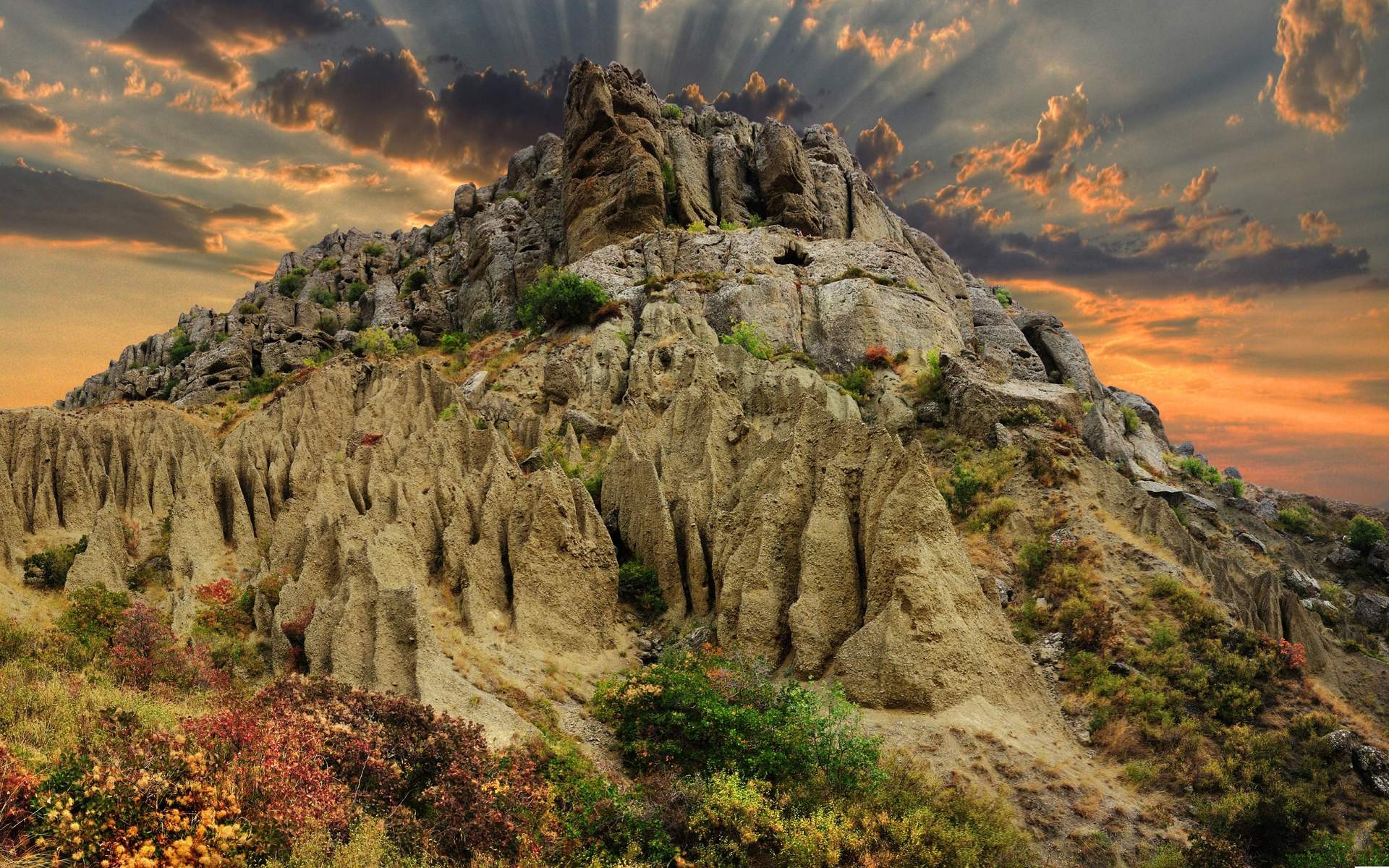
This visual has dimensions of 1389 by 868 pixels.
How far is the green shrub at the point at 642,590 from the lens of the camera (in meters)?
24.6

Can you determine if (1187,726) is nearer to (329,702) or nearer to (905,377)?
(329,702)

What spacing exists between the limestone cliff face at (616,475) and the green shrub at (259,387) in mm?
5233

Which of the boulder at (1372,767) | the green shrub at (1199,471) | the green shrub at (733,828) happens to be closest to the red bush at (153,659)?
the green shrub at (733,828)

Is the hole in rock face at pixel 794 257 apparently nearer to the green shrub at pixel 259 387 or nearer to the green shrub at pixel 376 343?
the green shrub at pixel 376 343

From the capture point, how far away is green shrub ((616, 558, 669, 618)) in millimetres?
24562

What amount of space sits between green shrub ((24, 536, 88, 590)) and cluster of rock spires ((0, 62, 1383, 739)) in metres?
0.63

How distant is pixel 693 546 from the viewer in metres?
24.7

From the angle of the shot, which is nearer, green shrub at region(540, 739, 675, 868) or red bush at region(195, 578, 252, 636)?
green shrub at region(540, 739, 675, 868)

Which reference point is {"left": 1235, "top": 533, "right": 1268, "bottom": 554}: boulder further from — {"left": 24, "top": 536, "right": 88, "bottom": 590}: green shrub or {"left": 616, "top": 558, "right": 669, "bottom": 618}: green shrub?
{"left": 24, "top": 536, "right": 88, "bottom": 590}: green shrub

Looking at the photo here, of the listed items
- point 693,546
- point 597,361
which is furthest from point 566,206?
point 693,546

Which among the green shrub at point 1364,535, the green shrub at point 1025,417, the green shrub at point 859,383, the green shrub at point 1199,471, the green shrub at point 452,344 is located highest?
the green shrub at point 452,344

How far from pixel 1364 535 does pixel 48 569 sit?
73.9 m

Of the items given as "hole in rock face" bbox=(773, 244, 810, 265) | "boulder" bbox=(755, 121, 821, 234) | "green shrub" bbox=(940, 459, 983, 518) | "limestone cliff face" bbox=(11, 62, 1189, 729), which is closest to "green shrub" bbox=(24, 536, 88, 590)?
"limestone cliff face" bbox=(11, 62, 1189, 729)

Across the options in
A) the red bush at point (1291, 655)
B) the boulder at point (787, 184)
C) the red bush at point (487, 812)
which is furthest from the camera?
the boulder at point (787, 184)
